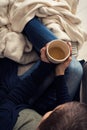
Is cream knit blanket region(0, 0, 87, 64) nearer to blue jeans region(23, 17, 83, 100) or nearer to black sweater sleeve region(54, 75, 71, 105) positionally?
blue jeans region(23, 17, 83, 100)

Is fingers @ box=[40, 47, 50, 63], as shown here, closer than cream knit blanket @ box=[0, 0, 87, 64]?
Yes

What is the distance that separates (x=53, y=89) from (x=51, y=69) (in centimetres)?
10

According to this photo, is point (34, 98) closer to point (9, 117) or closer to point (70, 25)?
point (9, 117)

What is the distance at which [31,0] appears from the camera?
3.95ft

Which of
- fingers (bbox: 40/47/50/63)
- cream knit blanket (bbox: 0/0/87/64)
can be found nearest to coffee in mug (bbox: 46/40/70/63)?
fingers (bbox: 40/47/50/63)

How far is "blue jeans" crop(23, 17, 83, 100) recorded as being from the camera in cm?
114

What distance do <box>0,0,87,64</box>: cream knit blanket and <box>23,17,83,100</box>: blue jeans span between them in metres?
0.03

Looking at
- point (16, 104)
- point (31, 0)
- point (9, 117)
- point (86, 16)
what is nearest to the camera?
point (9, 117)

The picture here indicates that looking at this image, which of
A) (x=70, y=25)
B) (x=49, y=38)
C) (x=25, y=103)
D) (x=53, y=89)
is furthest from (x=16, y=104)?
(x=70, y=25)

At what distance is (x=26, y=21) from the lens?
1190 millimetres

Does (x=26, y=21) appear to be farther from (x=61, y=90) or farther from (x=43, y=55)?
(x=61, y=90)

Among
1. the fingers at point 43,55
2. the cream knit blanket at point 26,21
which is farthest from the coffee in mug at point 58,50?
the cream knit blanket at point 26,21

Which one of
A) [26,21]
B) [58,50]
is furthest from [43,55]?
[26,21]

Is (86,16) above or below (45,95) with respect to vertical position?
above
